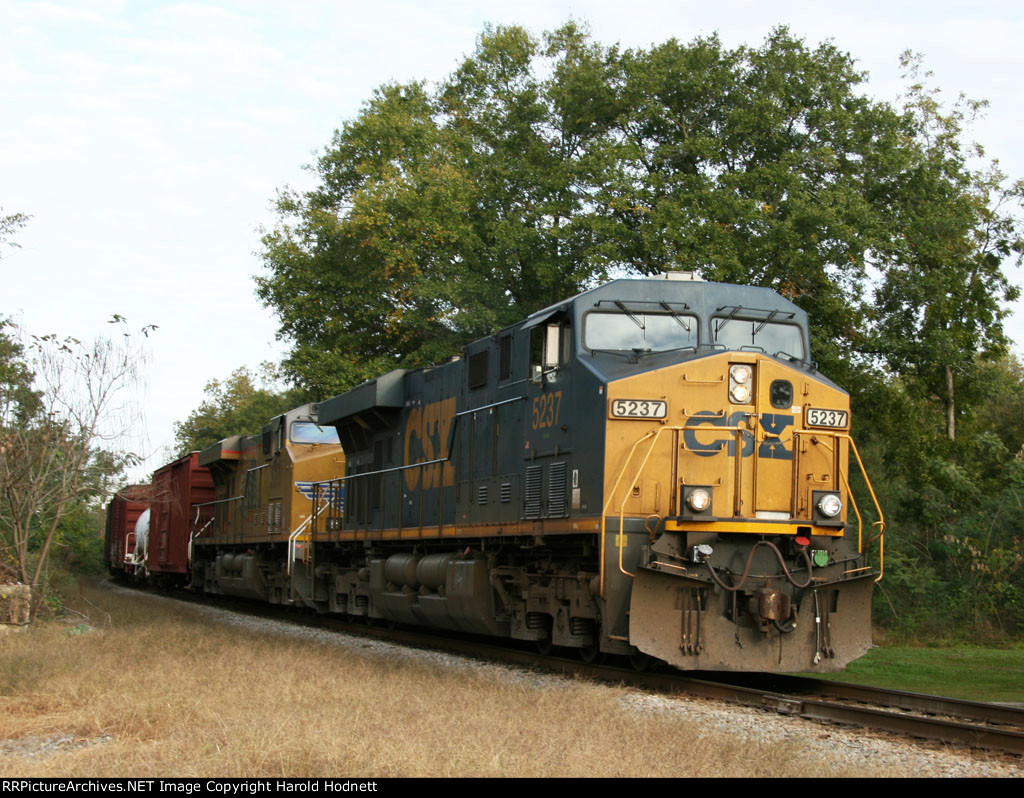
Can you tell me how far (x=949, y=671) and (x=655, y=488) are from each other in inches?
186

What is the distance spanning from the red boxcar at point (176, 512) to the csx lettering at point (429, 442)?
40.8 ft

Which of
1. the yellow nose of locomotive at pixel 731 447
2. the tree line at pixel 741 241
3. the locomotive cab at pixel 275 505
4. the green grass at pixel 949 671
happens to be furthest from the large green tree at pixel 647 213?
the yellow nose of locomotive at pixel 731 447

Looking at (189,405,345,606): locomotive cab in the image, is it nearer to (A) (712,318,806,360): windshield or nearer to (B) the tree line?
(B) the tree line

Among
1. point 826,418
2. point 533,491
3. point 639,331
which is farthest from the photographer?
point 533,491

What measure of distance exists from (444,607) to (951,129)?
21.8 metres

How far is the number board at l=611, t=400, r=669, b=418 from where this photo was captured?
992 cm

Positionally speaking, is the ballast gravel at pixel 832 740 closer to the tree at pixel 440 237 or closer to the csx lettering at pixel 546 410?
the csx lettering at pixel 546 410

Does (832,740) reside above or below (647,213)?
below

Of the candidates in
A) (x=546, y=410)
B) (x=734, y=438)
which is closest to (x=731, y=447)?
(x=734, y=438)

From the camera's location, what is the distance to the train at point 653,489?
965cm

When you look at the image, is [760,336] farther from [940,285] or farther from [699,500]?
[940,285]


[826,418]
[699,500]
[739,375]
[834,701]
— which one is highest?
[739,375]

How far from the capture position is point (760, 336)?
435 inches
